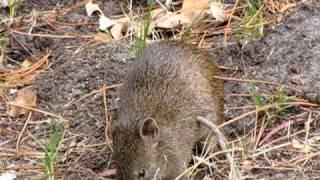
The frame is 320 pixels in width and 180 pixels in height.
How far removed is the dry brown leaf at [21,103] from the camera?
5.60 m

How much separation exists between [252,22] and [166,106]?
4.25ft

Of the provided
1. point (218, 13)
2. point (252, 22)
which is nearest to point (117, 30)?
point (218, 13)

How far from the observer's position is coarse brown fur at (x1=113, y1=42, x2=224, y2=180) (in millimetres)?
4680

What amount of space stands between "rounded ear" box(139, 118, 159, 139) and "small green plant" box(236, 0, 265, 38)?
55.0 inches

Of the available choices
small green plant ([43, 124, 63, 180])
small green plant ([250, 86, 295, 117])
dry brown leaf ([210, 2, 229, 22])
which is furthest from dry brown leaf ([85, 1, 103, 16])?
small green plant ([43, 124, 63, 180])

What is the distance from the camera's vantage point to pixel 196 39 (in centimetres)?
611

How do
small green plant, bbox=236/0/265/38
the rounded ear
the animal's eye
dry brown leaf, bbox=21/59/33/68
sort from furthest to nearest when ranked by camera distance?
1. dry brown leaf, bbox=21/59/33/68
2. small green plant, bbox=236/0/265/38
3. the rounded ear
4. the animal's eye

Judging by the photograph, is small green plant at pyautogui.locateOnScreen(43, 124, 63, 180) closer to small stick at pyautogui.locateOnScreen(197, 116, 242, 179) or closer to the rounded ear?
the rounded ear

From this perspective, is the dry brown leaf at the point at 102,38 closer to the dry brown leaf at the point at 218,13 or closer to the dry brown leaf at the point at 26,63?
the dry brown leaf at the point at 26,63

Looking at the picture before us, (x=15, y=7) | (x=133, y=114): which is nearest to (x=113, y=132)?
(x=133, y=114)

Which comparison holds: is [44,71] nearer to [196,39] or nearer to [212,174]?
[196,39]

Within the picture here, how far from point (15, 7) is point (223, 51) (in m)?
1.64

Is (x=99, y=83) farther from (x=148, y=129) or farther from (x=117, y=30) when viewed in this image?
(x=148, y=129)

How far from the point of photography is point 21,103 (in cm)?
562
